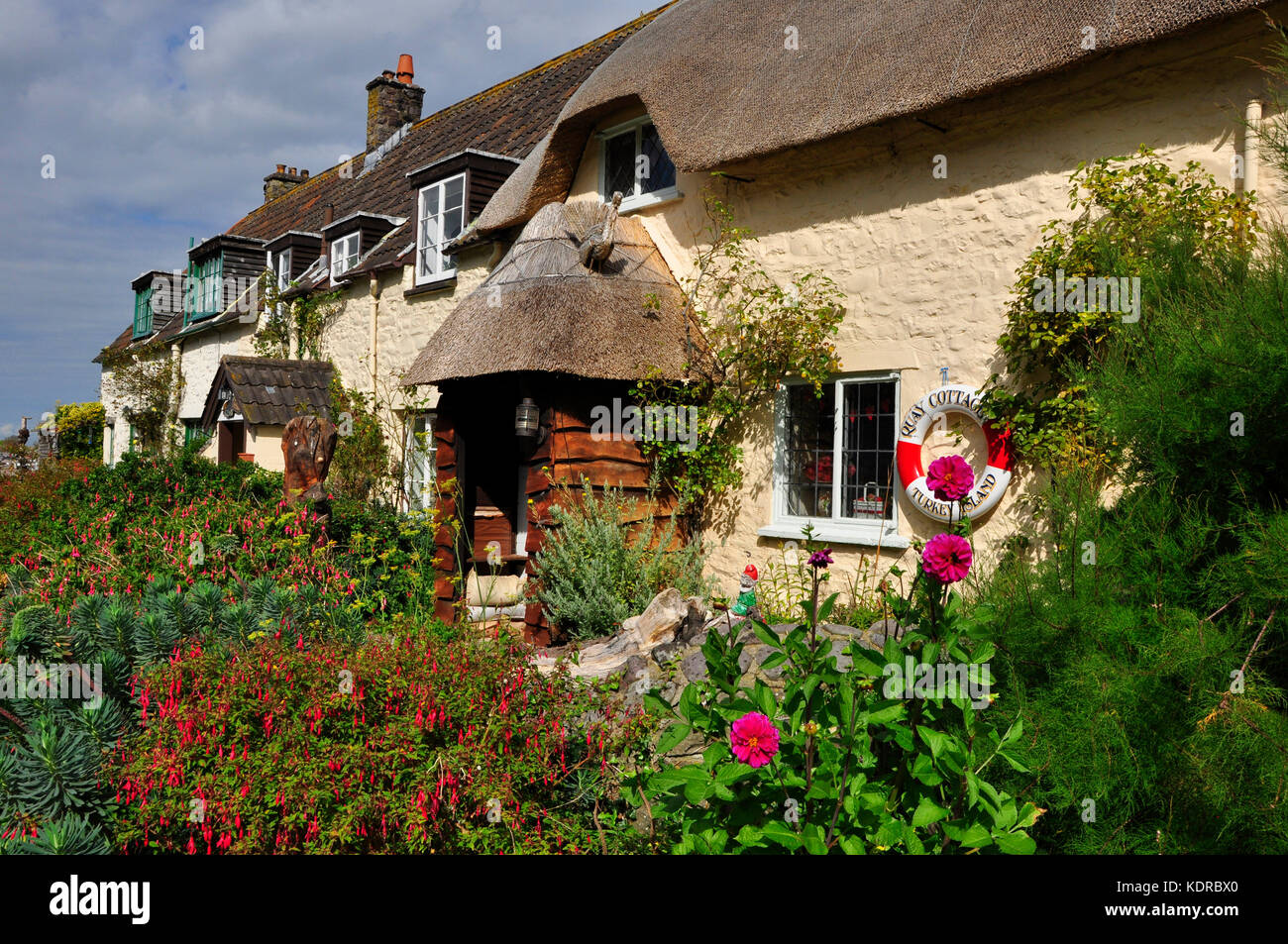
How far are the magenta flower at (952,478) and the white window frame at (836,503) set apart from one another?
12.1 ft

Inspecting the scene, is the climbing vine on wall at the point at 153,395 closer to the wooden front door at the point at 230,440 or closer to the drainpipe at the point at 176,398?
the drainpipe at the point at 176,398

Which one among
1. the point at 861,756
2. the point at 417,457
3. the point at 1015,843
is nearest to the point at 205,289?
the point at 417,457

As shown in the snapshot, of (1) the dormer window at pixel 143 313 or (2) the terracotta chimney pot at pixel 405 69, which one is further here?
(1) the dormer window at pixel 143 313

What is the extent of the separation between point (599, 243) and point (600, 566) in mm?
2762

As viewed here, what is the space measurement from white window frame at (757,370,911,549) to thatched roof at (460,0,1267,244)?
186cm

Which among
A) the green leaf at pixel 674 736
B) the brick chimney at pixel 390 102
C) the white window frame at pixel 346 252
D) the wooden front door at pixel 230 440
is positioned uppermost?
the brick chimney at pixel 390 102

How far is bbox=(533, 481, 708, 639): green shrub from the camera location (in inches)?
263

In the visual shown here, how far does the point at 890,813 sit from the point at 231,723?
223 cm

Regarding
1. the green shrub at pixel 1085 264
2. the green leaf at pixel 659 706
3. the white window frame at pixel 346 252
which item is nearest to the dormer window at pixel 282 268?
the white window frame at pixel 346 252

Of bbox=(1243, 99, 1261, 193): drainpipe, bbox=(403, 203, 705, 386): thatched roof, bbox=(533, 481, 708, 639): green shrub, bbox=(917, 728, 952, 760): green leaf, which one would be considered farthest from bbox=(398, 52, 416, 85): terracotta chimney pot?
bbox=(917, 728, 952, 760): green leaf

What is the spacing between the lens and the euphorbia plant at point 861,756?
8.36 ft

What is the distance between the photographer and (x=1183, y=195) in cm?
494

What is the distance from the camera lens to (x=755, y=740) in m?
2.31
